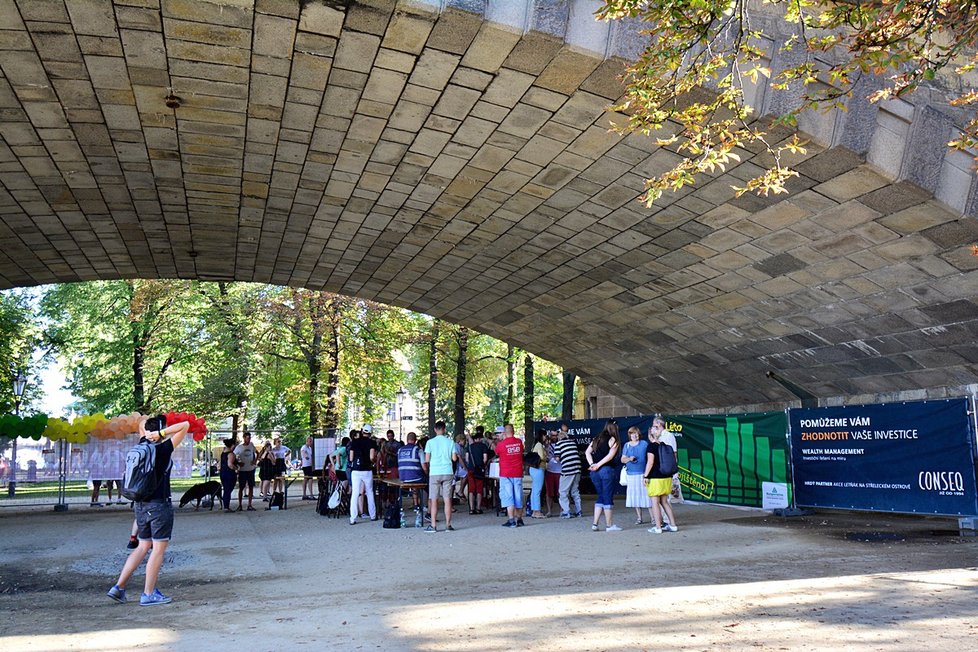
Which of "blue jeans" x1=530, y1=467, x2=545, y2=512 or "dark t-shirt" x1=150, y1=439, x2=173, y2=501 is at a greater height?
"dark t-shirt" x1=150, y1=439, x2=173, y2=501

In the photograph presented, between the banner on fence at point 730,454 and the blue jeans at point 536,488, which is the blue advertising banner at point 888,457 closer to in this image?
the banner on fence at point 730,454

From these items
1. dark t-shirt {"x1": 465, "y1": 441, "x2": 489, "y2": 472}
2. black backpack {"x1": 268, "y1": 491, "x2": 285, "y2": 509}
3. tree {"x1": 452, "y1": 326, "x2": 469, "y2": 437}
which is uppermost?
tree {"x1": 452, "y1": 326, "x2": 469, "y2": 437}

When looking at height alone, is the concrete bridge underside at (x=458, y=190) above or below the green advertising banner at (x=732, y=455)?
above

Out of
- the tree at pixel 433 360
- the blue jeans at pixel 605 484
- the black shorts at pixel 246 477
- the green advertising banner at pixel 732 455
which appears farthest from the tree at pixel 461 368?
the blue jeans at pixel 605 484

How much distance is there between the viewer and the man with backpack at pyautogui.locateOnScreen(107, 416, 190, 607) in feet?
23.3

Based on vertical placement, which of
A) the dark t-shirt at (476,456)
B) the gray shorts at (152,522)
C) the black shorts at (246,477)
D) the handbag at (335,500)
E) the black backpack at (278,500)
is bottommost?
the black backpack at (278,500)

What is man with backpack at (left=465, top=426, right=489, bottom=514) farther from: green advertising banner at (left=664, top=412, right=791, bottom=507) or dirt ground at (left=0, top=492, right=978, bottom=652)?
green advertising banner at (left=664, top=412, right=791, bottom=507)

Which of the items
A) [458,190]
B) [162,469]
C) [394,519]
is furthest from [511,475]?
[162,469]

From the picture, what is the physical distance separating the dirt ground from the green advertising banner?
63.5 inches

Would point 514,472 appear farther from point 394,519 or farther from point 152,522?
point 152,522

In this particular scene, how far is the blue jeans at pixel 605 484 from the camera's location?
40.4ft

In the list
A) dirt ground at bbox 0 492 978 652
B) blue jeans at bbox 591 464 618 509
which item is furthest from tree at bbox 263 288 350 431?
blue jeans at bbox 591 464 618 509

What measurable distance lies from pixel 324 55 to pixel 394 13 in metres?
1.14

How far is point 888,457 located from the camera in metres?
12.0
